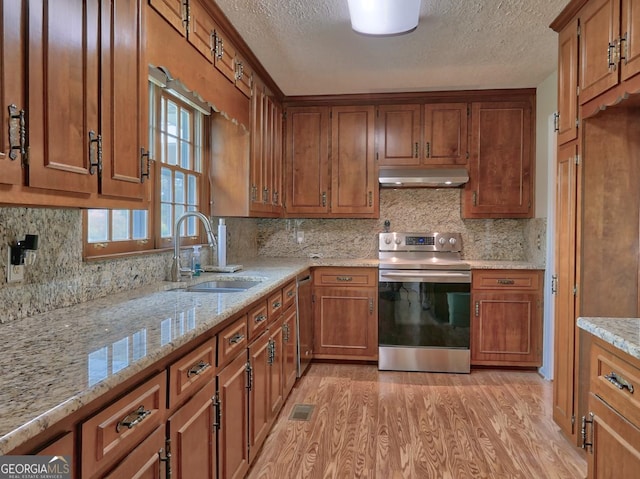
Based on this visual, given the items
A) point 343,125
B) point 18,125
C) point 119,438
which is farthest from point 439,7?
point 119,438

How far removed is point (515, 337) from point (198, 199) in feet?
9.23

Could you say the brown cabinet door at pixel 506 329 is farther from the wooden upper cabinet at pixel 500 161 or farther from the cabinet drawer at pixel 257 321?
the cabinet drawer at pixel 257 321

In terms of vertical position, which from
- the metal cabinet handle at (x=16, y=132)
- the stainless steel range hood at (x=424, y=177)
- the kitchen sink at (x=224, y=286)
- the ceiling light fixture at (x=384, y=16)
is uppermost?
the ceiling light fixture at (x=384, y=16)

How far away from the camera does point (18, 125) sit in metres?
1.09

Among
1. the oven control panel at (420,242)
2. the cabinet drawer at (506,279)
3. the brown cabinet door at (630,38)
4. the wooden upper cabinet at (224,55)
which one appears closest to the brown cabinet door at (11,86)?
the wooden upper cabinet at (224,55)

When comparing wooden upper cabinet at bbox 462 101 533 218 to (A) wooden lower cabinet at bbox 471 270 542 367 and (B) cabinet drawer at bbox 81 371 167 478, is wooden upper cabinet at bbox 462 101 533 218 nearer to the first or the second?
(A) wooden lower cabinet at bbox 471 270 542 367

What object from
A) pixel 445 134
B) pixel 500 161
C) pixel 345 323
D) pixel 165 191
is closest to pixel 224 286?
pixel 165 191

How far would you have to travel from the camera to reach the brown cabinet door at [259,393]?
2117mm

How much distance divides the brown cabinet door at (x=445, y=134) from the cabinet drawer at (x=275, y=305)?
209 cm

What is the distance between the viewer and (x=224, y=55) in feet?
8.55

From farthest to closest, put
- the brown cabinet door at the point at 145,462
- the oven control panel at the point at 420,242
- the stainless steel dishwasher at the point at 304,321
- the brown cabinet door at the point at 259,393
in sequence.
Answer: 1. the oven control panel at the point at 420,242
2. the stainless steel dishwasher at the point at 304,321
3. the brown cabinet door at the point at 259,393
4. the brown cabinet door at the point at 145,462

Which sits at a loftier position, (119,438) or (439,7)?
(439,7)

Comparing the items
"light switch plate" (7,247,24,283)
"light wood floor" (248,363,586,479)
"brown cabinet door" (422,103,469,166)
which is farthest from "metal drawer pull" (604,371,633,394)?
"brown cabinet door" (422,103,469,166)

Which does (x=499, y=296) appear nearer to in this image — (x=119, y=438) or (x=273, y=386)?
(x=273, y=386)
